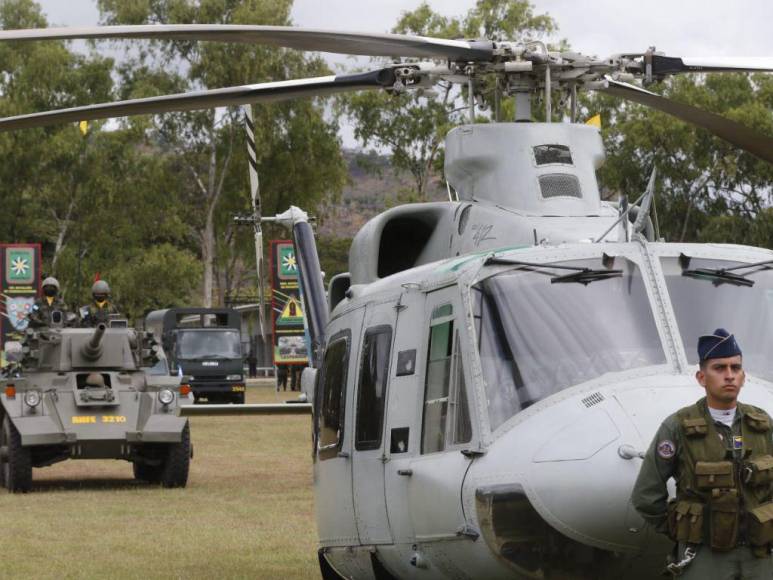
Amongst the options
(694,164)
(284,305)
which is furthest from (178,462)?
(694,164)

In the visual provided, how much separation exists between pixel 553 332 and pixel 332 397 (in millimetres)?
2089

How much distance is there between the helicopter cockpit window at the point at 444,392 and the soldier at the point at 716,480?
1.15 metres

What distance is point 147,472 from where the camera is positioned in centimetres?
1766

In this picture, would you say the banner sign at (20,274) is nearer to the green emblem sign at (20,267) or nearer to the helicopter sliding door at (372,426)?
the green emblem sign at (20,267)

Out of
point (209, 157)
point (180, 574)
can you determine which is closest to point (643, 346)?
point (180, 574)

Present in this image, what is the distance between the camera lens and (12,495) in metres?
16.1

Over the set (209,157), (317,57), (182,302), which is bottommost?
(182,302)

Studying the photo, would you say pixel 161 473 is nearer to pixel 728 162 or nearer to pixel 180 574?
pixel 180 574

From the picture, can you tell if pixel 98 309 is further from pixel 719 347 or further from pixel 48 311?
pixel 719 347

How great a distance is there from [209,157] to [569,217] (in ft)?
141

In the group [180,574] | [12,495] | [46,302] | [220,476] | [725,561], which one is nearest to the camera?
[725,561]

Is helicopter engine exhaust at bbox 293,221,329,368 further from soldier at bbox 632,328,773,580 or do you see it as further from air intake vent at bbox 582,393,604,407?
soldier at bbox 632,328,773,580

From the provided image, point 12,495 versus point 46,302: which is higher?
point 46,302

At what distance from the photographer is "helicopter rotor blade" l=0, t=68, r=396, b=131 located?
27.2ft
